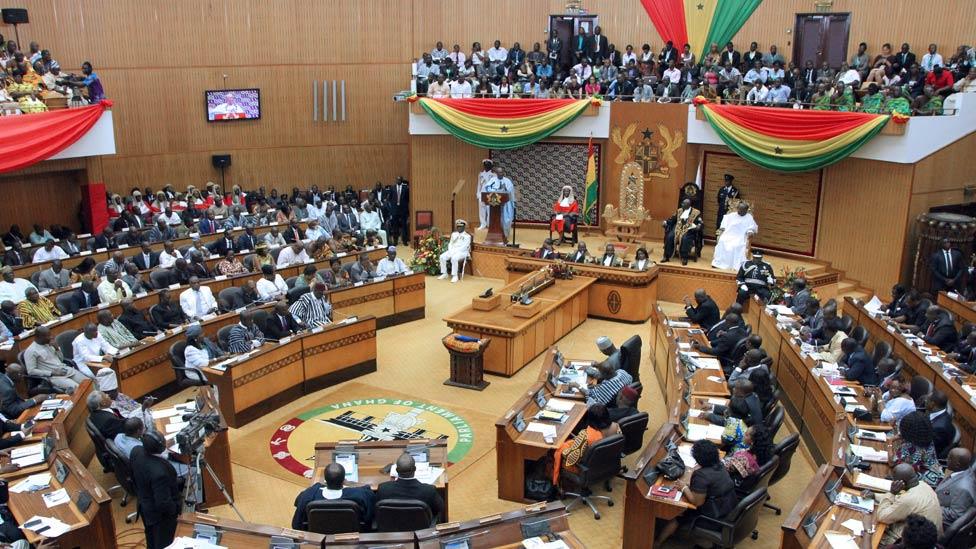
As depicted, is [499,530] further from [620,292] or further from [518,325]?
[620,292]

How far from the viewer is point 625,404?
9484 mm

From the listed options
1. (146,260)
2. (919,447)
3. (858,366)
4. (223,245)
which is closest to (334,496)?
(919,447)

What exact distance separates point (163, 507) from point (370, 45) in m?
17.6

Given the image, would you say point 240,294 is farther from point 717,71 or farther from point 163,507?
point 717,71

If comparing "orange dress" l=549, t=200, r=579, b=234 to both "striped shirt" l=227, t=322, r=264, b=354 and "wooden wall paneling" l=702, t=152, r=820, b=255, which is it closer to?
"wooden wall paneling" l=702, t=152, r=820, b=255

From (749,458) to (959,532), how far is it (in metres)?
1.77

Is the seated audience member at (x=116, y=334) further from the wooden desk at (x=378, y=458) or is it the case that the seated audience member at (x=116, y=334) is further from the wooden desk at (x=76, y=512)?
the wooden desk at (x=378, y=458)

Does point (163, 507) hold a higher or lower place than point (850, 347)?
lower

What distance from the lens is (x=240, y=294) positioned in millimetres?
13414

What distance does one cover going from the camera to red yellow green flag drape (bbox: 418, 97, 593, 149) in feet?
63.8

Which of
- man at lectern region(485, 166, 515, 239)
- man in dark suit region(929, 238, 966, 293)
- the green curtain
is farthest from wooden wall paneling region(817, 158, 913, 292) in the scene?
man at lectern region(485, 166, 515, 239)

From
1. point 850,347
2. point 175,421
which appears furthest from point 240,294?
point 850,347

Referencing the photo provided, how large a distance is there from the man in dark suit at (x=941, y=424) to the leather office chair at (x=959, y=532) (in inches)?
60.9

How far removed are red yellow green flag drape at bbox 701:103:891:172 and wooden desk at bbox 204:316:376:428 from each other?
911 cm
